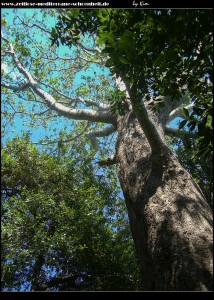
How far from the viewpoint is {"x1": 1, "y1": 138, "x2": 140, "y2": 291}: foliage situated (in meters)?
4.28

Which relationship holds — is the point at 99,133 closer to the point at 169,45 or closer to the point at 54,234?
the point at 54,234

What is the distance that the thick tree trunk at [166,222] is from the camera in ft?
8.37

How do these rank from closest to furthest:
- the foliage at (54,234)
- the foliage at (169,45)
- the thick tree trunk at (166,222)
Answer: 1. the thick tree trunk at (166,222)
2. the foliage at (169,45)
3. the foliage at (54,234)

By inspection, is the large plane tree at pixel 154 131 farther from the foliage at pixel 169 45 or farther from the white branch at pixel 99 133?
the white branch at pixel 99 133

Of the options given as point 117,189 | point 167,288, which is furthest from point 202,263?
point 117,189

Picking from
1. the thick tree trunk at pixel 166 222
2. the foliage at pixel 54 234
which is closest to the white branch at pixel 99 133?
the foliage at pixel 54 234

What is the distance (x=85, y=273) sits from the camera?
197 inches

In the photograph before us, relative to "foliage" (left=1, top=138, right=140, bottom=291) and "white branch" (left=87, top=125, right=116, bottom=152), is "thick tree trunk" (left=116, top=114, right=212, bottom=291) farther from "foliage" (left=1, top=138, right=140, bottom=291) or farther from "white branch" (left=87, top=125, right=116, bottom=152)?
"white branch" (left=87, top=125, right=116, bottom=152)

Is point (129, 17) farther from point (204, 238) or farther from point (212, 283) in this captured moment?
point (212, 283)

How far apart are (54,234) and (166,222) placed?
7.42 ft

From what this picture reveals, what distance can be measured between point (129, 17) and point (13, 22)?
6767 mm

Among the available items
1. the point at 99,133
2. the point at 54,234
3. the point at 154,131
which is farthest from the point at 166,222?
the point at 99,133

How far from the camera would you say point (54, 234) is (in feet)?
15.1

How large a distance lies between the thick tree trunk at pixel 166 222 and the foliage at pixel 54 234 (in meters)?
1.38
